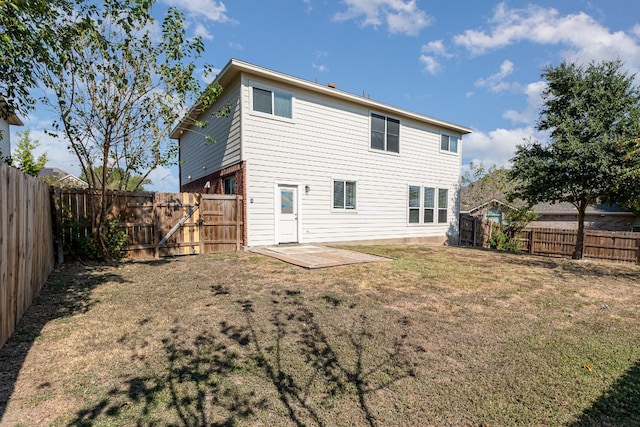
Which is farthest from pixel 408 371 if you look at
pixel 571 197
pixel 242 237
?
pixel 571 197

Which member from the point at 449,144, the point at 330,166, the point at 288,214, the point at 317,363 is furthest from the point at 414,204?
the point at 317,363

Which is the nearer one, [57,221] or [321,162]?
[57,221]

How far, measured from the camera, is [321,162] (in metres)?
11.2

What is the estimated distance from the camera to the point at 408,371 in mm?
2953

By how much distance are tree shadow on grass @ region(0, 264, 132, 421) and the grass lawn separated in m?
0.02

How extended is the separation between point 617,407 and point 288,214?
892 centimetres

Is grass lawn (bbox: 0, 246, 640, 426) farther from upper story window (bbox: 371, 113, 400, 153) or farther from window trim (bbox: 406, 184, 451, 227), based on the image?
window trim (bbox: 406, 184, 451, 227)

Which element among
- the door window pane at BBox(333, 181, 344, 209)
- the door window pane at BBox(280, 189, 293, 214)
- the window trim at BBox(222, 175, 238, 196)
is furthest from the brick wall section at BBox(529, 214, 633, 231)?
the window trim at BBox(222, 175, 238, 196)

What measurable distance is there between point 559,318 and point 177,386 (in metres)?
5.15

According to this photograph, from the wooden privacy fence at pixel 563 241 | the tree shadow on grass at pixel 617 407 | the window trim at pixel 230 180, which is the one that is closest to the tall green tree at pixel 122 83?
the window trim at pixel 230 180

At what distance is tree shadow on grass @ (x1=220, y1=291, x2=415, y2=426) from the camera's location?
8.13ft

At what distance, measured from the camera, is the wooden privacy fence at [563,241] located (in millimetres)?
11765

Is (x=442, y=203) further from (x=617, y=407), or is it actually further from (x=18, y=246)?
(x=18, y=246)

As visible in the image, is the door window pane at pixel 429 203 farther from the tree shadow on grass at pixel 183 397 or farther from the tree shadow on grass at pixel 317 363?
the tree shadow on grass at pixel 183 397
